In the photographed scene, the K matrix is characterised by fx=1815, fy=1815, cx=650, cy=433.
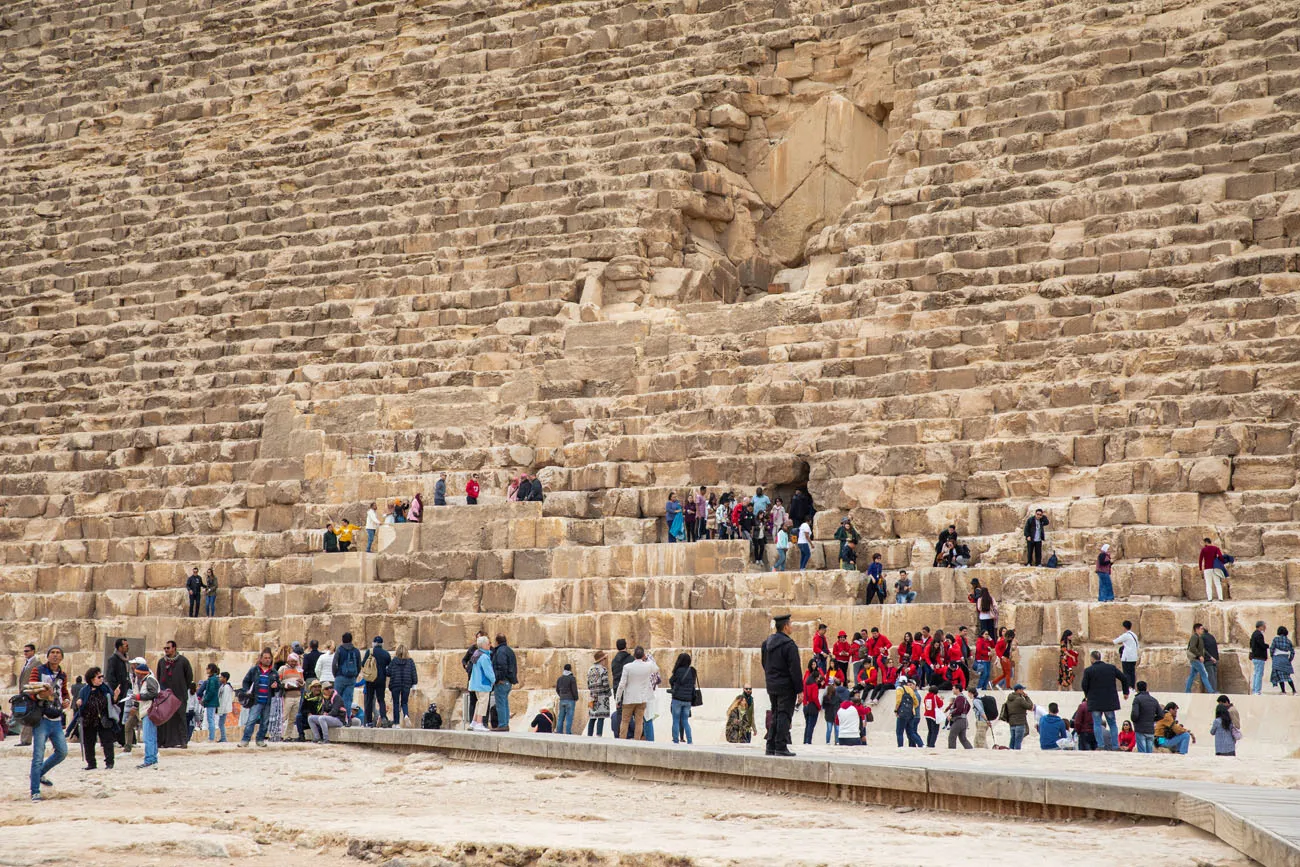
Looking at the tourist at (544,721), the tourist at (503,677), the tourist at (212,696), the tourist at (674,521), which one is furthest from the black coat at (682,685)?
the tourist at (212,696)

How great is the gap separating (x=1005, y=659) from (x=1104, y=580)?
1.29 meters

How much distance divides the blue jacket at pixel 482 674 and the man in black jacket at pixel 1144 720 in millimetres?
5054

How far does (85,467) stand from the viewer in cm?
2277

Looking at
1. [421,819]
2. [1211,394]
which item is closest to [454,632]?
[1211,394]

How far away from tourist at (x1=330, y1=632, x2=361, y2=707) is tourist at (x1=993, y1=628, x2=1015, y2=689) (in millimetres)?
5411

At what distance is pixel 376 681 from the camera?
15719mm

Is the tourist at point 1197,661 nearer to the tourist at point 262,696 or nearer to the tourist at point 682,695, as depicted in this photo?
the tourist at point 682,695

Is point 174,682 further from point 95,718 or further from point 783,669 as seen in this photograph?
point 783,669

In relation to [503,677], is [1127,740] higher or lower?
lower

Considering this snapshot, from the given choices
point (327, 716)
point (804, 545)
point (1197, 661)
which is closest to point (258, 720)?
point (327, 716)

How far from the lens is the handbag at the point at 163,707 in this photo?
12375 millimetres

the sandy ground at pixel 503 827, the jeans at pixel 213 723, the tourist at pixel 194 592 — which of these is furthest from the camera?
the tourist at pixel 194 592

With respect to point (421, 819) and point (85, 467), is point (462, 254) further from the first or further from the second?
point (421, 819)

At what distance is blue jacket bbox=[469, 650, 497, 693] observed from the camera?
14.5 meters
